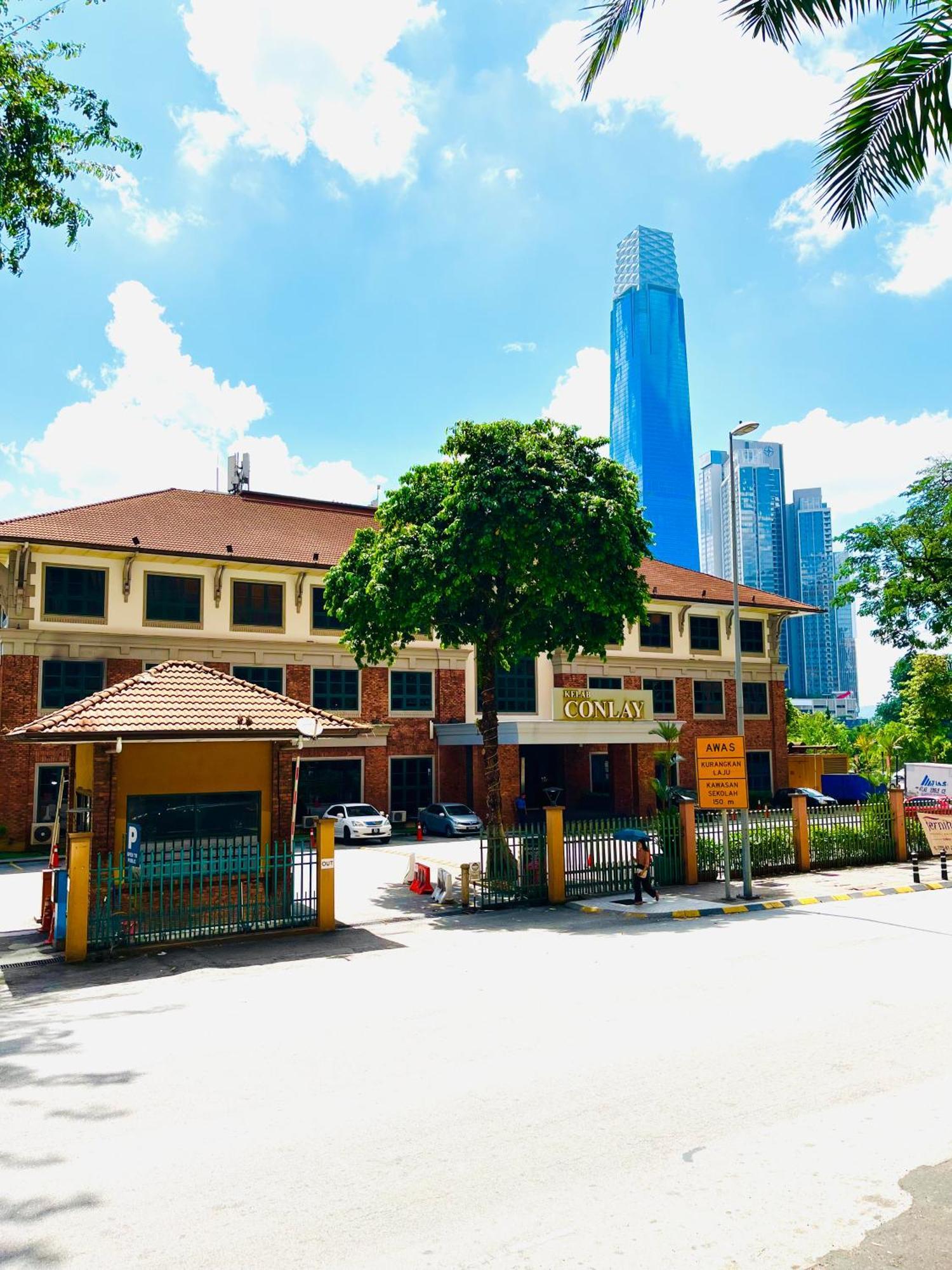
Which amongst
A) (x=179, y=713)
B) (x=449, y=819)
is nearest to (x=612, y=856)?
(x=179, y=713)

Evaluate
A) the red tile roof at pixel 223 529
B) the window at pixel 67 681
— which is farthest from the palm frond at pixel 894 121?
the window at pixel 67 681

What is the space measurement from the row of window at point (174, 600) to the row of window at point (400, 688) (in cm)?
63

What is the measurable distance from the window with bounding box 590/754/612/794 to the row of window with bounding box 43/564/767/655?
215 inches

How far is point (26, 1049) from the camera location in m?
9.41

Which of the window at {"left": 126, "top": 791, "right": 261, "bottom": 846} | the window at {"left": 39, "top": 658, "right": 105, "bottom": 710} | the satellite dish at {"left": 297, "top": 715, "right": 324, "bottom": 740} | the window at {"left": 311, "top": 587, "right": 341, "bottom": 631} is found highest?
the window at {"left": 311, "top": 587, "right": 341, "bottom": 631}

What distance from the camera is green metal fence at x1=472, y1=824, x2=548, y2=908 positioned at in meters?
19.4

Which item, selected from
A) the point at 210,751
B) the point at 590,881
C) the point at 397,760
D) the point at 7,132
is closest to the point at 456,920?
the point at 590,881

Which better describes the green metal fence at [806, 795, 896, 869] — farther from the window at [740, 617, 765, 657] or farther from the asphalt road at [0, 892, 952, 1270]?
the window at [740, 617, 765, 657]

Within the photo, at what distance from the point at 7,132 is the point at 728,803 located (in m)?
17.9

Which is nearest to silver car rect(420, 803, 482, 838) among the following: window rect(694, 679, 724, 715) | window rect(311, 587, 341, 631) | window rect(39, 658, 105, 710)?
window rect(311, 587, 341, 631)

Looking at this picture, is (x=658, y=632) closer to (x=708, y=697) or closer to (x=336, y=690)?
(x=708, y=697)

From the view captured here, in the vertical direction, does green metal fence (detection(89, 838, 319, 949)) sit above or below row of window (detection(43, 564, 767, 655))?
below

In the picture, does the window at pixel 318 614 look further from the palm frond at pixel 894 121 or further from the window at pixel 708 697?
the palm frond at pixel 894 121

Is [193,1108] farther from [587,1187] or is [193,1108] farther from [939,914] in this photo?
[939,914]
